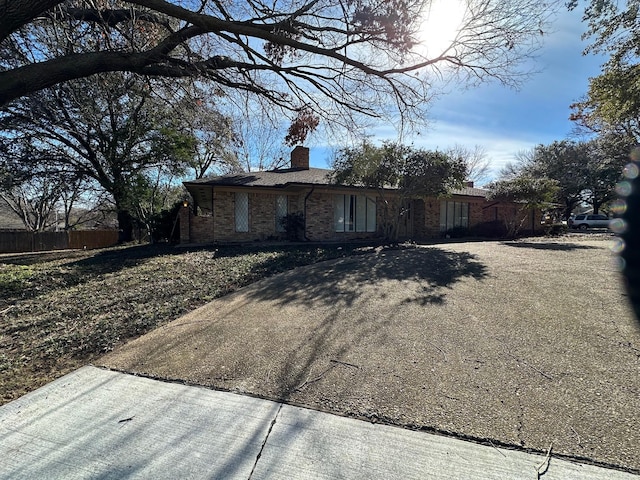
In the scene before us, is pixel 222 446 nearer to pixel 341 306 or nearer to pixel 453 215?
pixel 341 306

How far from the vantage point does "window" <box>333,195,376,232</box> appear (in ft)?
49.9

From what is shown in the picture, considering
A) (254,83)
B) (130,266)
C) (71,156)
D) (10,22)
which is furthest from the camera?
(71,156)

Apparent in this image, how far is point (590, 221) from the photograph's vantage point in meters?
31.8

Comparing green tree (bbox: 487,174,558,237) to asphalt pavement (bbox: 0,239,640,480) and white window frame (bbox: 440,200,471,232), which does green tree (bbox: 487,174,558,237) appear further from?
asphalt pavement (bbox: 0,239,640,480)

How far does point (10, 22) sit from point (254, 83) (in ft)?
15.6

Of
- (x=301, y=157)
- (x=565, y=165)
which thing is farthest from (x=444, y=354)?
(x=565, y=165)

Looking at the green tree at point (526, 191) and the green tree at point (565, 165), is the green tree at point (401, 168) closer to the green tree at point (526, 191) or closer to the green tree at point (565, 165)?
the green tree at point (526, 191)

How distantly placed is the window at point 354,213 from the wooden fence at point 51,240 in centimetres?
1645

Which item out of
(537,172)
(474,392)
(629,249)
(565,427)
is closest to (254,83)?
(474,392)

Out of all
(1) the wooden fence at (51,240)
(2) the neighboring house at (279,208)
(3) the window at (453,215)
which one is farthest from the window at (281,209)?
(1) the wooden fence at (51,240)

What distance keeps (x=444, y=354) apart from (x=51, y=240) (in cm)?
2733

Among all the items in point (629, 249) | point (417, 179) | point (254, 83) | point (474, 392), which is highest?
point (254, 83)

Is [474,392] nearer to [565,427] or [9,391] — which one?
[565,427]

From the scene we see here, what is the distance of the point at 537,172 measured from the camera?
112 feet
